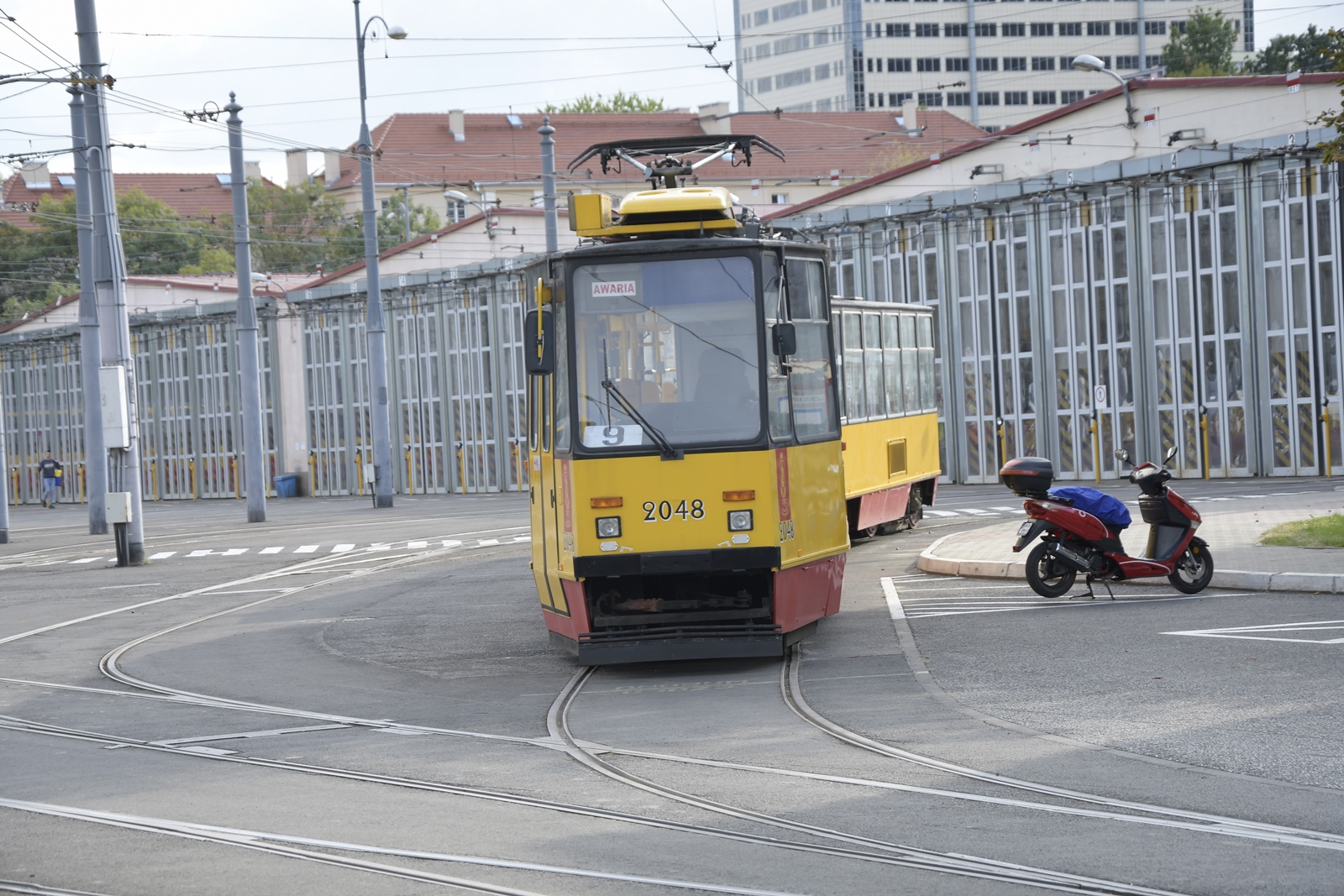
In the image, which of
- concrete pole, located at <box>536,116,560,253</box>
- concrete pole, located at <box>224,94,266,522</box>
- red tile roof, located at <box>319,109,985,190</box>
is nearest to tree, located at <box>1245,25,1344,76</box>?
red tile roof, located at <box>319,109,985,190</box>

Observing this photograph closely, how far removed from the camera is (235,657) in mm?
13391

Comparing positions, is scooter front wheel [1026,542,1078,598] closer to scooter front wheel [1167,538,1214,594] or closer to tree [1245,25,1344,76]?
scooter front wheel [1167,538,1214,594]

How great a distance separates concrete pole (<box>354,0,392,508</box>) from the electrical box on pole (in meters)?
14.1

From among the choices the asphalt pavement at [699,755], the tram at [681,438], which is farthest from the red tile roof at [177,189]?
the tram at [681,438]

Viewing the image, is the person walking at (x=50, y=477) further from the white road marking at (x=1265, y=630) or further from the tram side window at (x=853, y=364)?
the white road marking at (x=1265, y=630)

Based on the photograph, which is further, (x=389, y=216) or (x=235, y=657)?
(x=389, y=216)

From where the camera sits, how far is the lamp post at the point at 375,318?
127ft

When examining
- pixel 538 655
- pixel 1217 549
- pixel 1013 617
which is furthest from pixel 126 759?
pixel 1217 549

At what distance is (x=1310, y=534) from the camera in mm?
16859

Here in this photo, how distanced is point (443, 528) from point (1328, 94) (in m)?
20.1

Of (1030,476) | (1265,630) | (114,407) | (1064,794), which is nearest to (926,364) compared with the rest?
(1030,476)

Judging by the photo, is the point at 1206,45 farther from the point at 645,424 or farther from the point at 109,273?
the point at 645,424

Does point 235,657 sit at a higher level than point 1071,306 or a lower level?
lower

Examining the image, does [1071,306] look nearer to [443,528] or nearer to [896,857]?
[443,528]
